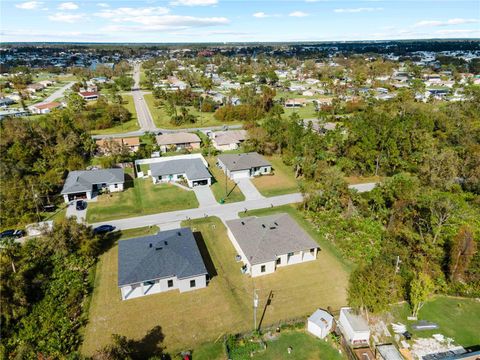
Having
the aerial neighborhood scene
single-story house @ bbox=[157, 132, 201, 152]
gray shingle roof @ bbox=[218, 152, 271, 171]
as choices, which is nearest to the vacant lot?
the aerial neighborhood scene

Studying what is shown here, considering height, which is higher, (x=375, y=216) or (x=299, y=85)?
(x=299, y=85)

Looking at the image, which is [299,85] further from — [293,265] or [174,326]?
[174,326]

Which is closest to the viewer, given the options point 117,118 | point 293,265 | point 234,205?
point 293,265

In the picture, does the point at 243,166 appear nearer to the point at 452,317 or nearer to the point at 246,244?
the point at 246,244

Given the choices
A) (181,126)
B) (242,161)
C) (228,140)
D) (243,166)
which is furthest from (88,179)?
(181,126)


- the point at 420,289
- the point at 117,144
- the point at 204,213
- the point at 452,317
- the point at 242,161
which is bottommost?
the point at 452,317

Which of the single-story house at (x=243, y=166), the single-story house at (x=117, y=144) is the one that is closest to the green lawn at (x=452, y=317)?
the single-story house at (x=243, y=166)

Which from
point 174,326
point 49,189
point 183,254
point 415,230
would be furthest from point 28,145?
point 415,230
